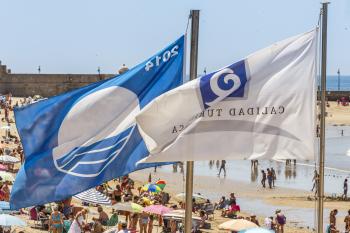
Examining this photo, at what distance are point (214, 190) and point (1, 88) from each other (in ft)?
172

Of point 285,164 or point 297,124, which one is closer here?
point 297,124

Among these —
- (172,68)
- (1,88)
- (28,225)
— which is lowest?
(28,225)

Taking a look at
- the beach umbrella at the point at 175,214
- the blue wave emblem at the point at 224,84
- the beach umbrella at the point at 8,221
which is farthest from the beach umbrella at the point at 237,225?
the blue wave emblem at the point at 224,84

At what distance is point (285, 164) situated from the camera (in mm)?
51281

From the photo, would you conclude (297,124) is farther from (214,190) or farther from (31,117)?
(214,190)

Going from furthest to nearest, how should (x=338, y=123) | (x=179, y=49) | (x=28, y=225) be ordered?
(x=338, y=123)
(x=28, y=225)
(x=179, y=49)

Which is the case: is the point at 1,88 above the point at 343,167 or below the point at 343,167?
above

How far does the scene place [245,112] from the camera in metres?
9.54

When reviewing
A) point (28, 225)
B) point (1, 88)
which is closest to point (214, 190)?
point (28, 225)

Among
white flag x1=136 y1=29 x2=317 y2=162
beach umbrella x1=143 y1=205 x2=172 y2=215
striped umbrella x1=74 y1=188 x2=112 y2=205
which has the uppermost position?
white flag x1=136 y1=29 x2=317 y2=162

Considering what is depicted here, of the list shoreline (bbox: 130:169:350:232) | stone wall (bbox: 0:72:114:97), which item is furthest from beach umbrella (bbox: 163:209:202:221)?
stone wall (bbox: 0:72:114:97)

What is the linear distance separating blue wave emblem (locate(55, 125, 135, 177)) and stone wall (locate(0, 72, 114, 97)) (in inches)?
3066

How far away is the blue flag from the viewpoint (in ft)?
34.3

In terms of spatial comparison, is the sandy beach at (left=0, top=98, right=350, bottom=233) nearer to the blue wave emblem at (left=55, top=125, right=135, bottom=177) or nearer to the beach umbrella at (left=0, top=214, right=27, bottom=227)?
the beach umbrella at (left=0, top=214, right=27, bottom=227)
